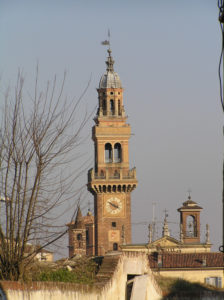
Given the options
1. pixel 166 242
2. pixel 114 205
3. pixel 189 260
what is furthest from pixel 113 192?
pixel 189 260

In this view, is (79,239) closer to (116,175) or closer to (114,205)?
(114,205)

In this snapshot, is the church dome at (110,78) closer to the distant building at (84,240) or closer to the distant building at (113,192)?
the distant building at (113,192)

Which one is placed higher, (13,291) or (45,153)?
(45,153)

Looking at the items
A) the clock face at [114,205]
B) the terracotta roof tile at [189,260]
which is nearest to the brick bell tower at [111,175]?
the clock face at [114,205]

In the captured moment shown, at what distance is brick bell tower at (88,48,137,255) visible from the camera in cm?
10719

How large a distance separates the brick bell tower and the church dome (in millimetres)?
33

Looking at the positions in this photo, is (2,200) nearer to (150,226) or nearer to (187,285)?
(187,285)

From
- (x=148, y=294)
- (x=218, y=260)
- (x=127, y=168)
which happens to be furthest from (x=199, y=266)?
(x=148, y=294)

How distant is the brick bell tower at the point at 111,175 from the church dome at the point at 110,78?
0.11 feet

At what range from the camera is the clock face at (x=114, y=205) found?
10825 centimetres

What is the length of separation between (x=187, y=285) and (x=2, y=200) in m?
14.9

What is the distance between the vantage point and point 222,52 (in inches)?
509

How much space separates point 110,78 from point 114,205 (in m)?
14.6

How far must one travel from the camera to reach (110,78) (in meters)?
112
